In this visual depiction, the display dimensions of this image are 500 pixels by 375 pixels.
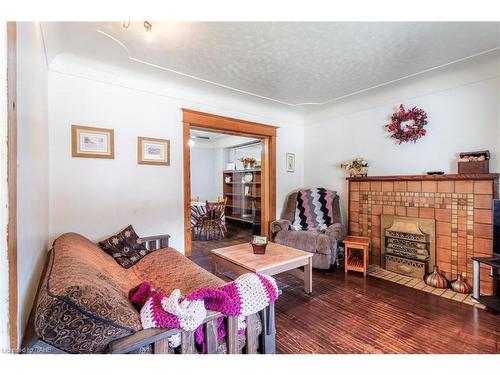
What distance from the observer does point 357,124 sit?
359cm

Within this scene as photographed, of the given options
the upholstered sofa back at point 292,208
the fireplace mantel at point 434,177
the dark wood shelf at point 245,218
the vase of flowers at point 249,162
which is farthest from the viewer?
the vase of flowers at point 249,162

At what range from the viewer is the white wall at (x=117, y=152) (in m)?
2.23

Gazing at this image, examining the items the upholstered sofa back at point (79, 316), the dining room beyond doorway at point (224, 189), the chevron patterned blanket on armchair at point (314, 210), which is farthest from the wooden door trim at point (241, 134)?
the upholstered sofa back at point (79, 316)

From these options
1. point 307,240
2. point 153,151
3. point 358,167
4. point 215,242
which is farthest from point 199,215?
point 358,167

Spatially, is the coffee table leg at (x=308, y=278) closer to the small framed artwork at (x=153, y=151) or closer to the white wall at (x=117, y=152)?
the white wall at (x=117, y=152)

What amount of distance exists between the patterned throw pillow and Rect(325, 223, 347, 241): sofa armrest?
225cm

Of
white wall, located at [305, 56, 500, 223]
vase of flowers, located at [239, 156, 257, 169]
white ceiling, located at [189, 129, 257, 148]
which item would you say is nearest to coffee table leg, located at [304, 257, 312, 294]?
white wall, located at [305, 56, 500, 223]

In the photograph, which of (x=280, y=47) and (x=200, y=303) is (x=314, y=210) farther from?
(x=200, y=303)

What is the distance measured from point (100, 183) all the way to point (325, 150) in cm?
339

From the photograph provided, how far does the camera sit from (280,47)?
2.09m

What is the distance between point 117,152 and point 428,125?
373cm

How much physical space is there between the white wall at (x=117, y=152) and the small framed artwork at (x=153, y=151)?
6 cm

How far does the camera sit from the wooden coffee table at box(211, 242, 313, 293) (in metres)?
2.07
